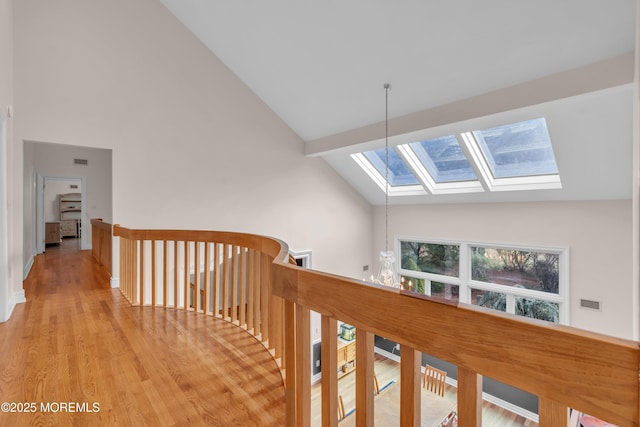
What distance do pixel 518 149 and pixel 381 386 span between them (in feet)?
16.6

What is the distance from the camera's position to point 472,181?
5836 millimetres

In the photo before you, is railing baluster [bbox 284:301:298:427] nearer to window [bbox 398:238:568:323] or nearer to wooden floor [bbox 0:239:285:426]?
wooden floor [bbox 0:239:285:426]

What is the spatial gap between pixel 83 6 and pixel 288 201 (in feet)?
14.0

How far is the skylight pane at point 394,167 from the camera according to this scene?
636cm

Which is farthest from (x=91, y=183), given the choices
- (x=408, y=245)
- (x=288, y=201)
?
(x=408, y=245)

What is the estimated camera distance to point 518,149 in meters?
4.77

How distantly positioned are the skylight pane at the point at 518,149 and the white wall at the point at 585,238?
0.84 meters

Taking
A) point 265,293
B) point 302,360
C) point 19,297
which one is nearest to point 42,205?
point 19,297

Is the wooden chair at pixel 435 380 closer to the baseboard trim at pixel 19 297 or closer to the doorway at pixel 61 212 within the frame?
the baseboard trim at pixel 19 297

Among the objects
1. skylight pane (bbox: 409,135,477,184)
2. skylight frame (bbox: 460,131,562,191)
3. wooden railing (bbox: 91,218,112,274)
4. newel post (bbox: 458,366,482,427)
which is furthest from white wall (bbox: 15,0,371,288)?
newel post (bbox: 458,366,482,427)

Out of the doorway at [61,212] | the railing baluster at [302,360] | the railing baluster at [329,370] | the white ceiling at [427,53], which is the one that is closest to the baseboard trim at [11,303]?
the railing baluster at [302,360]

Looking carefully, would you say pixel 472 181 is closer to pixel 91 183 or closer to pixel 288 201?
pixel 288 201

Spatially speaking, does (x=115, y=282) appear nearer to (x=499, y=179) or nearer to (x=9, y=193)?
(x=9, y=193)

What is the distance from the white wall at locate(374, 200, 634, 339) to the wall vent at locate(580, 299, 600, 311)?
0.06 m
